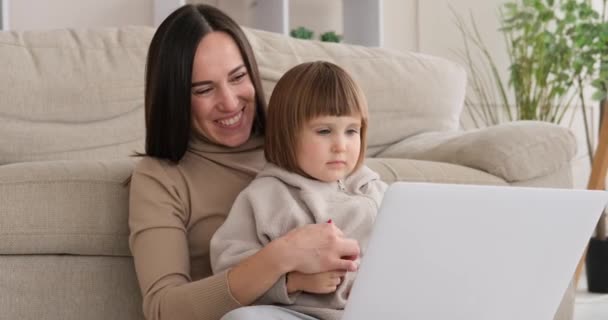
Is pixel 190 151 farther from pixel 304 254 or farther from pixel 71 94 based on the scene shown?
pixel 71 94

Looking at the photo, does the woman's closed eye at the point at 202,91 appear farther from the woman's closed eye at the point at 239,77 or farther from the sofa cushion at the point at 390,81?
the sofa cushion at the point at 390,81

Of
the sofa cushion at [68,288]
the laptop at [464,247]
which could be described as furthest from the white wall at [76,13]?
the laptop at [464,247]

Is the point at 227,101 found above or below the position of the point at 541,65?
above

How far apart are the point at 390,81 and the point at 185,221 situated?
3.87ft

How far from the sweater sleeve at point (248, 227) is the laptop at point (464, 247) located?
0.29m

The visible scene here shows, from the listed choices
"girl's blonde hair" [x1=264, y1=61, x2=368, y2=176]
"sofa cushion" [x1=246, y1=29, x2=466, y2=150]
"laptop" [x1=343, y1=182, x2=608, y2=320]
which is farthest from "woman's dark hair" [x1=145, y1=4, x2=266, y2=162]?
"sofa cushion" [x1=246, y1=29, x2=466, y2=150]

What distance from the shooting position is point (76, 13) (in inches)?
137

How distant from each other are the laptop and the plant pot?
2.19 meters

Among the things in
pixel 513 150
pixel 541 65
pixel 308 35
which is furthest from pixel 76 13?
pixel 513 150

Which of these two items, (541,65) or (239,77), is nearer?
(239,77)

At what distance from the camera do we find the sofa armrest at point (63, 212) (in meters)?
1.51

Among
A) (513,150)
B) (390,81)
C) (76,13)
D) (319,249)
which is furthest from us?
(76,13)

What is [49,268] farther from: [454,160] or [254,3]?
[254,3]

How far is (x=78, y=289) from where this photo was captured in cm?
152
